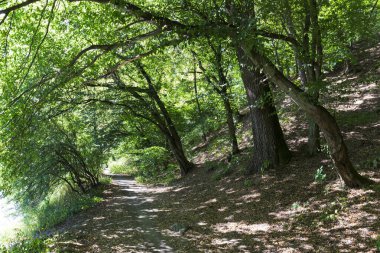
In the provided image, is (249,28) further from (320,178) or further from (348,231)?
(320,178)

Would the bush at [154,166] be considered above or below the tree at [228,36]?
below

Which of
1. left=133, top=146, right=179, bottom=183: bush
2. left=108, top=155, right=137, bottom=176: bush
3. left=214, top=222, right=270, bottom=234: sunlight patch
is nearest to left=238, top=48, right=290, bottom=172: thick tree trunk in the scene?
left=214, top=222, right=270, bottom=234: sunlight patch

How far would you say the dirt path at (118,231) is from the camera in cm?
768

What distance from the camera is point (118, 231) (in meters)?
9.08

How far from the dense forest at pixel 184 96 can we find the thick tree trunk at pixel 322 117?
21 millimetres

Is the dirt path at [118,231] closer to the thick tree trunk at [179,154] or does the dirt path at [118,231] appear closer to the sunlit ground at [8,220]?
the thick tree trunk at [179,154]

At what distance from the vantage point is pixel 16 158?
28.5 ft

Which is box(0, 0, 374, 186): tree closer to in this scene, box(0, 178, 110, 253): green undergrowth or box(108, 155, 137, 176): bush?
box(0, 178, 110, 253): green undergrowth

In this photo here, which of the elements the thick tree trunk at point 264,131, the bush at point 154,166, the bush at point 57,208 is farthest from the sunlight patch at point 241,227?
the bush at point 154,166

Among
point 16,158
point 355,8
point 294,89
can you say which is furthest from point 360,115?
point 16,158

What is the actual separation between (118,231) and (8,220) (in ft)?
41.7

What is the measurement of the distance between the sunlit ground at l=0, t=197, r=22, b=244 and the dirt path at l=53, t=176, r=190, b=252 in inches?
199

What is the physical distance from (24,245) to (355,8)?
1010 cm

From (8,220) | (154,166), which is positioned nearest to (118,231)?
(8,220)
